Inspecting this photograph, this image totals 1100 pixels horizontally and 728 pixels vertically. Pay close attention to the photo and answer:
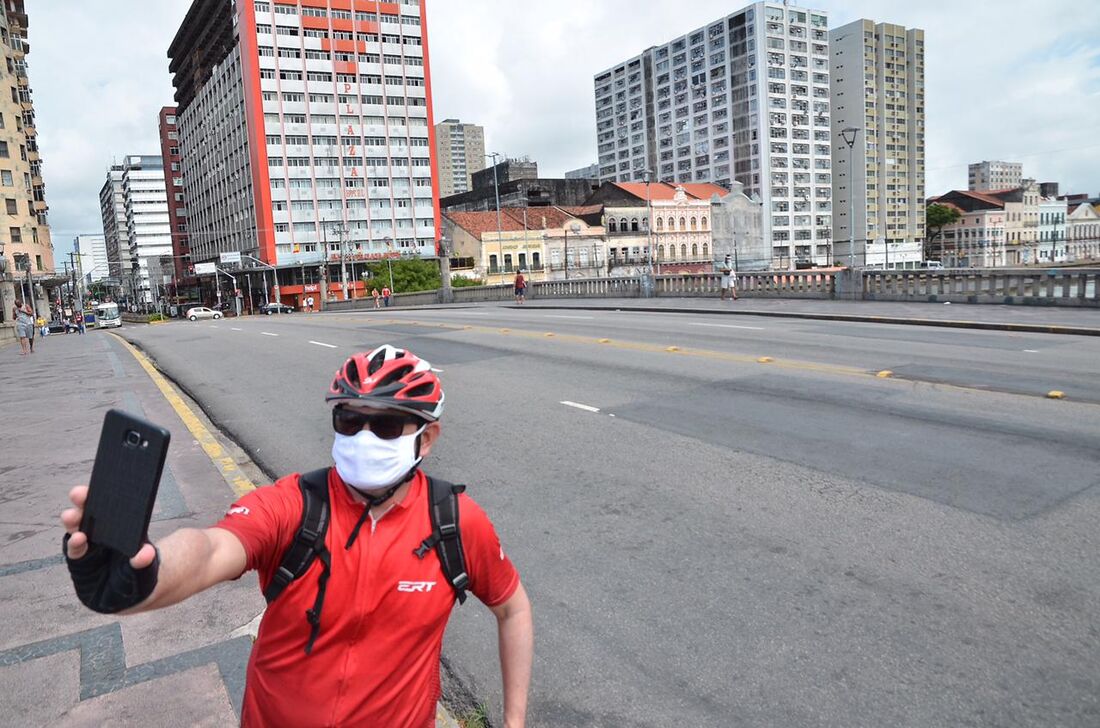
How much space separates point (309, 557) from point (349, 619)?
202 mm

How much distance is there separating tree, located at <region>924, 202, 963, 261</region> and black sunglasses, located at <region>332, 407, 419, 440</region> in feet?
547

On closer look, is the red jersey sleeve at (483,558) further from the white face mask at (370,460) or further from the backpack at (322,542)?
the white face mask at (370,460)

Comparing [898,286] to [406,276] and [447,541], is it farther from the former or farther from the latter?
[406,276]

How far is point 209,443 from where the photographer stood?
30.0 feet

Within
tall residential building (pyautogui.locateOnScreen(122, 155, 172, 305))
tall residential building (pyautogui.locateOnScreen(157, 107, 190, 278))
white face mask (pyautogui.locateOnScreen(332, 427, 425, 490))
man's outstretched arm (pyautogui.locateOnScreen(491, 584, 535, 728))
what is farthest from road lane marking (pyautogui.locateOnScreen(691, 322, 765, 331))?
tall residential building (pyautogui.locateOnScreen(122, 155, 172, 305))

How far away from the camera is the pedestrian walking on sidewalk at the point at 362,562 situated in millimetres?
2188

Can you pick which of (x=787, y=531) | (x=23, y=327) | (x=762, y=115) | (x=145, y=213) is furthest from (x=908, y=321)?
(x=145, y=213)

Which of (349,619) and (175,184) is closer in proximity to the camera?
(349,619)

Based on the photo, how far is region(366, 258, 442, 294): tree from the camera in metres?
84.9

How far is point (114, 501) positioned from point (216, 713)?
2333 mm

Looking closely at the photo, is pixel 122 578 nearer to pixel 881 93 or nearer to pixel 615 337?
pixel 615 337

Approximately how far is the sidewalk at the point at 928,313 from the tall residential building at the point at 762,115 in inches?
4417

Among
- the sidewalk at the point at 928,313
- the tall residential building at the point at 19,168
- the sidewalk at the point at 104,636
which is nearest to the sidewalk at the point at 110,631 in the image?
the sidewalk at the point at 104,636

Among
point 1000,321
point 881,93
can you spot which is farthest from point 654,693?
point 881,93
